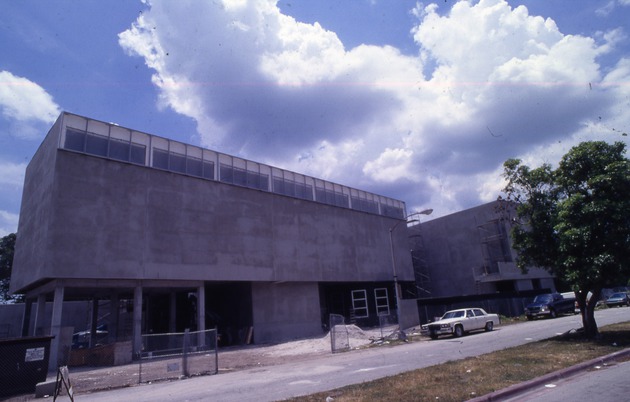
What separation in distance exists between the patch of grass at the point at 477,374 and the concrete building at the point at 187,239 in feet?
65.5

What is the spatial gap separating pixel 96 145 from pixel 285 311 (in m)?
21.6

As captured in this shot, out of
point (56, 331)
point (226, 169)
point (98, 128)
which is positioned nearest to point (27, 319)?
point (56, 331)

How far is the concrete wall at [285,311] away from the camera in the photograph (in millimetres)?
37281

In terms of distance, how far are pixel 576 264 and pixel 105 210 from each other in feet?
92.4

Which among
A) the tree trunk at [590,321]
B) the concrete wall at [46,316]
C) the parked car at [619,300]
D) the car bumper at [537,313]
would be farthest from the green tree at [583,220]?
the concrete wall at [46,316]

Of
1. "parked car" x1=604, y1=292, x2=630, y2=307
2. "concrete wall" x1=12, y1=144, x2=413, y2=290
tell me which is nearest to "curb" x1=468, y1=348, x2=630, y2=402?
"concrete wall" x1=12, y1=144, x2=413, y2=290

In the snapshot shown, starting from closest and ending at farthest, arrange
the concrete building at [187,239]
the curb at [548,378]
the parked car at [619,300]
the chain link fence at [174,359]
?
the curb at [548,378]
the chain link fence at [174,359]
the concrete building at [187,239]
the parked car at [619,300]

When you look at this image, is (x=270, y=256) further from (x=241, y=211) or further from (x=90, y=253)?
(x=90, y=253)

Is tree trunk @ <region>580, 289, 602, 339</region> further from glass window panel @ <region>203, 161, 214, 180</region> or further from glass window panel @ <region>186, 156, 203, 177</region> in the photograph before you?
glass window panel @ <region>186, 156, 203, 177</region>

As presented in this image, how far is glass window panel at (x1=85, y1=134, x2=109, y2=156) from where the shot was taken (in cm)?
2983

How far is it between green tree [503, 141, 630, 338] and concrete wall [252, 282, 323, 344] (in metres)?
25.0

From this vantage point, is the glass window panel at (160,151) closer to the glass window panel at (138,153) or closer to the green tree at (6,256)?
the glass window panel at (138,153)

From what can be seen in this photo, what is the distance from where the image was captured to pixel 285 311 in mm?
39156

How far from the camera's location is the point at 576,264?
15.8m
